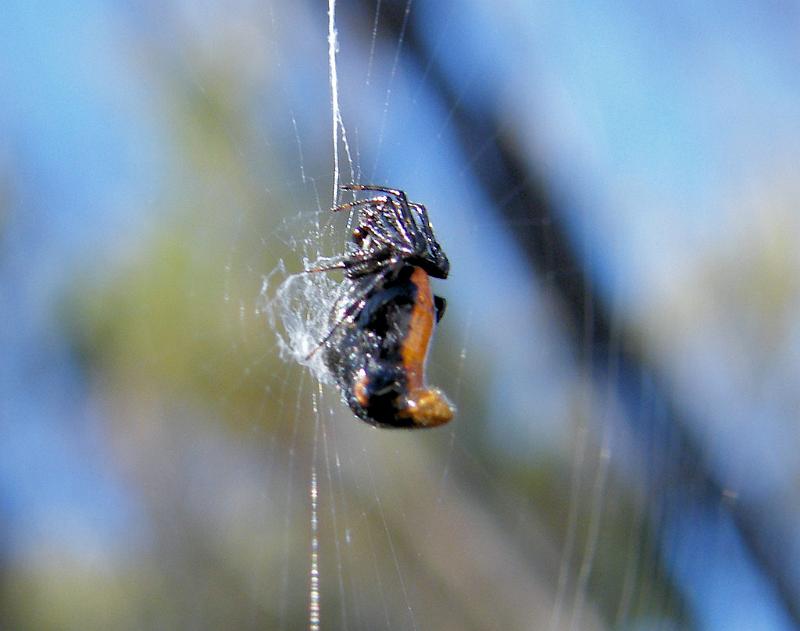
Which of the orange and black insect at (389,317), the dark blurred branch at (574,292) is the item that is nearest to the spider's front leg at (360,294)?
the orange and black insect at (389,317)

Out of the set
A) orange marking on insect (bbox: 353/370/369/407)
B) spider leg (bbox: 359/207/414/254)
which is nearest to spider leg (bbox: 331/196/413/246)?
spider leg (bbox: 359/207/414/254)

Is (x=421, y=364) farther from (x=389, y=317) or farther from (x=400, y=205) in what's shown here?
(x=400, y=205)

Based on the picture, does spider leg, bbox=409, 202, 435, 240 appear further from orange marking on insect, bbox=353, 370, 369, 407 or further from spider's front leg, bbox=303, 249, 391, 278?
orange marking on insect, bbox=353, 370, 369, 407

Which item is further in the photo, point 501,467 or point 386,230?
point 501,467

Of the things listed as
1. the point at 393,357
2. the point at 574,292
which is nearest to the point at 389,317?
the point at 393,357

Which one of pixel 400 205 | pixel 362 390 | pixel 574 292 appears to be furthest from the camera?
pixel 574 292

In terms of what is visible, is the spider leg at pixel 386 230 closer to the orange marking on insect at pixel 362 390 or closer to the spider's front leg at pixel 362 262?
the spider's front leg at pixel 362 262

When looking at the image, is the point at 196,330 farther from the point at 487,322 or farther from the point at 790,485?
the point at 790,485
